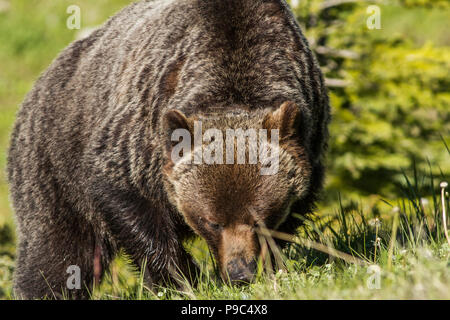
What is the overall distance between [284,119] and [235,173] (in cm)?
52

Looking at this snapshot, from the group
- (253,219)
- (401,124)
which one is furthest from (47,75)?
(401,124)

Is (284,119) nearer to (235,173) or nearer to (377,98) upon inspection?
(235,173)

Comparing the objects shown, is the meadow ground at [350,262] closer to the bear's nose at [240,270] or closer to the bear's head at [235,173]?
the bear's nose at [240,270]

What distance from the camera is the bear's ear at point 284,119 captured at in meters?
4.60

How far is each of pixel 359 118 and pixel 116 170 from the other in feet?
17.7

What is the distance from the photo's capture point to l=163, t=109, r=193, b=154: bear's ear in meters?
4.57

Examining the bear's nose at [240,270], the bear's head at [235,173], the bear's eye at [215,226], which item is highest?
the bear's head at [235,173]

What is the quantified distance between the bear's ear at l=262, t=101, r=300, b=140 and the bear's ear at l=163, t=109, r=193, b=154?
0.52 meters

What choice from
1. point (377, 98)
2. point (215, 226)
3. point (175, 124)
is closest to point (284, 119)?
point (175, 124)

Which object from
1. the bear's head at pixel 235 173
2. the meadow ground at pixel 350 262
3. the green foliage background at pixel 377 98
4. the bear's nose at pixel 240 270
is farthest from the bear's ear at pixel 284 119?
the green foliage background at pixel 377 98

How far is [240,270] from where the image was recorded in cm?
454

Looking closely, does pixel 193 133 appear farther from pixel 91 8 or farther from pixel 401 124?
pixel 91 8

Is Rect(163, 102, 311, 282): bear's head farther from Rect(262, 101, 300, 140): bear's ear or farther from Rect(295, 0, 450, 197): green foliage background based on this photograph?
Rect(295, 0, 450, 197): green foliage background
